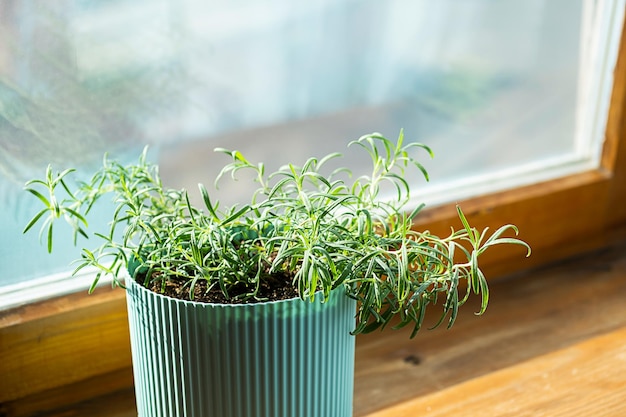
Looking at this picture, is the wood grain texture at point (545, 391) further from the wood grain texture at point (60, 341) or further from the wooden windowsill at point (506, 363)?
the wood grain texture at point (60, 341)

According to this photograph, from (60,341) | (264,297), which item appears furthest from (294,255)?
(60,341)

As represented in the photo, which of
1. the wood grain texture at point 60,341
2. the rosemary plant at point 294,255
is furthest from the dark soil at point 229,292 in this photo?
the wood grain texture at point 60,341

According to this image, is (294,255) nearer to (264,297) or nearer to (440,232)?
(264,297)

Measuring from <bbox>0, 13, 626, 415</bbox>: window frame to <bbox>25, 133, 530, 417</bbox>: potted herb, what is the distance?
0.62 feet

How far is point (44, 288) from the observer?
96 centimetres

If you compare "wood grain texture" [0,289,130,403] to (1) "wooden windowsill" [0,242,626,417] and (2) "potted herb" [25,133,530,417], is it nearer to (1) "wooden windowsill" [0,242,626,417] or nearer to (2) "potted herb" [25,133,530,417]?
(1) "wooden windowsill" [0,242,626,417]

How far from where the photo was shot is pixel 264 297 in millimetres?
758

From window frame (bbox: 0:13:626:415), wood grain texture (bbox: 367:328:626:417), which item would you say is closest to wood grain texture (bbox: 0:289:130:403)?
window frame (bbox: 0:13:626:415)

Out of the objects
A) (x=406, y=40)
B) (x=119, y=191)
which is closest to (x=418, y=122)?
(x=406, y=40)

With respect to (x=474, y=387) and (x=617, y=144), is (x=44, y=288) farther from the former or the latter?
(x=617, y=144)

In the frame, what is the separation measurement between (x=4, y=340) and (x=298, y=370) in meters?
0.36

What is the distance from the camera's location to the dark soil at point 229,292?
2.46 ft

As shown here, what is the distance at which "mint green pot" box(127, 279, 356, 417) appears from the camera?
0.72 m

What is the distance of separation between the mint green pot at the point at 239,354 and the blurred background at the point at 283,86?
0.25m
